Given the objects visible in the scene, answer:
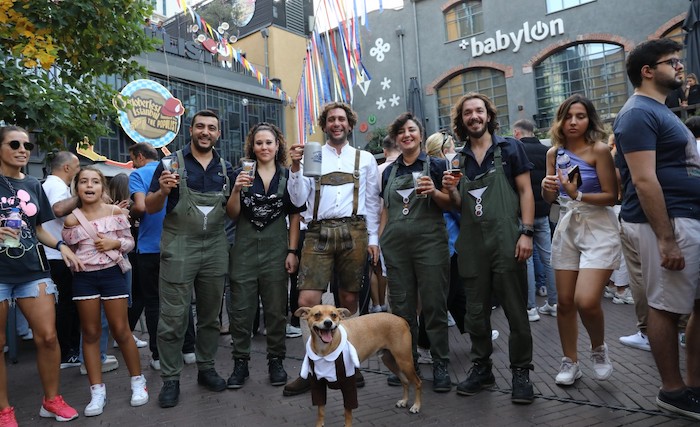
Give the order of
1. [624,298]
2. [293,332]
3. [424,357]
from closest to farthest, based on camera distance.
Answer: [424,357]
[293,332]
[624,298]

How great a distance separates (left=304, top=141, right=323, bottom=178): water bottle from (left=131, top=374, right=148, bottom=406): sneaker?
7.05 feet

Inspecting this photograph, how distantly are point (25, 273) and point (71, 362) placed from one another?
7.41 feet

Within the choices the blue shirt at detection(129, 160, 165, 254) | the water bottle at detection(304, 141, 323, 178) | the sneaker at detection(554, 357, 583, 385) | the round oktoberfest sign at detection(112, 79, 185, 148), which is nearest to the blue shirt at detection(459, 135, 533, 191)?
the water bottle at detection(304, 141, 323, 178)

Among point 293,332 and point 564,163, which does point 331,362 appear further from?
A: point 293,332

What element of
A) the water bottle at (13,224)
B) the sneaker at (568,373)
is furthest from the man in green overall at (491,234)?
the water bottle at (13,224)

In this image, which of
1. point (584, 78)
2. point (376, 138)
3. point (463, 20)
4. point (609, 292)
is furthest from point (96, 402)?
point (463, 20)

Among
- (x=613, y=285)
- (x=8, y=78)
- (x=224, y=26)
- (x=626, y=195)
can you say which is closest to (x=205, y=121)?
(x=8, y=78)

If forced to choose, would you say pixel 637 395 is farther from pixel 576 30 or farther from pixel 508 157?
pixel 576 30

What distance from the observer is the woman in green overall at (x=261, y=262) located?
4.21 m

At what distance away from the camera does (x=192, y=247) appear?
399cm

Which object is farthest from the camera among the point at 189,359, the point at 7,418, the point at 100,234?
the point at 189,359

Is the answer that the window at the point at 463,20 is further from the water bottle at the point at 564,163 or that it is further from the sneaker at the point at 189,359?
the sneaker at the point at 189,359

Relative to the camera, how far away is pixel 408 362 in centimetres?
360

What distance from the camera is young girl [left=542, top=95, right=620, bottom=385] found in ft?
11.7
